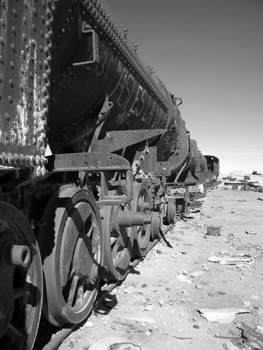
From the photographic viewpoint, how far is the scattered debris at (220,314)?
3119 millimetres

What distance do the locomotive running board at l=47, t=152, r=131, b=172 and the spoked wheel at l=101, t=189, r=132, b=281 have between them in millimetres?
912

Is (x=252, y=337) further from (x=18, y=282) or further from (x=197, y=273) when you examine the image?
(x=18, y=282)

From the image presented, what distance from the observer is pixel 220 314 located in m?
3.22

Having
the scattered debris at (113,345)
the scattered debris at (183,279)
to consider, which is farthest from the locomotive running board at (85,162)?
the scattered debris at (183,279)

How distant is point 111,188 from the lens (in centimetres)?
391

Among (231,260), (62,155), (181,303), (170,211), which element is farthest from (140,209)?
(170,211)

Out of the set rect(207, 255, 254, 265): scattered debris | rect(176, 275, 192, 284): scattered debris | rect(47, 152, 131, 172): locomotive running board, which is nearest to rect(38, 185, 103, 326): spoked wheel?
rect(47, 152, 131, 172): locomotive running board

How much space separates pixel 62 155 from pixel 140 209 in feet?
7.92

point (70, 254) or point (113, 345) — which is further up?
point (70, 254)

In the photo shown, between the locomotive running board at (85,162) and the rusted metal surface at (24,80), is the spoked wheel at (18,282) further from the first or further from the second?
the locomotive running board at (85,162)

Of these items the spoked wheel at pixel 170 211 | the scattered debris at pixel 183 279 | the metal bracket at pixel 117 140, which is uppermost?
the metal bracket at pixel 117 140

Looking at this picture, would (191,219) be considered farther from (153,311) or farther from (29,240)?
(29,240)

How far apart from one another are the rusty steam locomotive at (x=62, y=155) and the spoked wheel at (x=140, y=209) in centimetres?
5

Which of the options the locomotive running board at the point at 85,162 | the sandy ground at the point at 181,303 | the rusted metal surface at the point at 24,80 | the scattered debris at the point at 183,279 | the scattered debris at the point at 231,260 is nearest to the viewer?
the rusted metal surface at the point at 24,80
